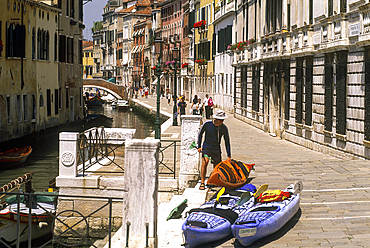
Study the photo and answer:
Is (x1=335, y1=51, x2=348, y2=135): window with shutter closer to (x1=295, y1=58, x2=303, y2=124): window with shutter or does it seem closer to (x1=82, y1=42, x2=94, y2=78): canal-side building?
(x1=295, y1=58, x2=303, y2=124): window with shutter

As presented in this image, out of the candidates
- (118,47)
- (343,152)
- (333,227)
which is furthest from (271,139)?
(118,47)

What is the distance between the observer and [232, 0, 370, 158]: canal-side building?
13344 mm

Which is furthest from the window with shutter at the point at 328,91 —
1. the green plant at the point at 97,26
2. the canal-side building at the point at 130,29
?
the green plant at the point at 97,26

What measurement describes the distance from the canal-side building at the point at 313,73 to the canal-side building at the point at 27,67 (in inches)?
431

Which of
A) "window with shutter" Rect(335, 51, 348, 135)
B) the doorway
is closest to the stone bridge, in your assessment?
the doorway

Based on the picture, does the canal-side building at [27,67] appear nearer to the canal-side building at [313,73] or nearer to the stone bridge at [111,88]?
the canal-side building at [313,73]

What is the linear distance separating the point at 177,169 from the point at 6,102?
1420cm

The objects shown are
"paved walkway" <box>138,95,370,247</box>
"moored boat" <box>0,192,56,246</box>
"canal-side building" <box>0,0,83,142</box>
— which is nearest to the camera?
"paved walkway" <box>138,95,370,247</box>

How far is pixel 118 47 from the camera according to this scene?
356 feet

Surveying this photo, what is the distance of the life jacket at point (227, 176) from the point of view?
9.78m

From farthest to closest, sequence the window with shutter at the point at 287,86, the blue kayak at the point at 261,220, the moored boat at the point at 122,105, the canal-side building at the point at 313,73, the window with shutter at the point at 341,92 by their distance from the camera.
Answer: the moored boat at the point at 122,105 → the window with shutter at the point at 287,86 → the window with shutter at the point at 341,92 → the canal-side building at the point at 313,73 → the blue kayak at the point at 261,220

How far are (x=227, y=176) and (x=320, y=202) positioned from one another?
174 cm

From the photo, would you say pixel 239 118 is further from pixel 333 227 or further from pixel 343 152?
pixel 333 227

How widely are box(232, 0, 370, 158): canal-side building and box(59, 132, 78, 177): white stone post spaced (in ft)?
21.2
